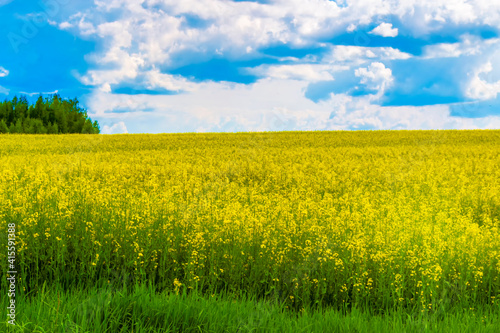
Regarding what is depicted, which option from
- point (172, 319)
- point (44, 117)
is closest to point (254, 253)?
point (172, 319)

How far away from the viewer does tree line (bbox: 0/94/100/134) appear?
7244 cm

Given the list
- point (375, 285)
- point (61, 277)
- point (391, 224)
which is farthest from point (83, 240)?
point (391, 224)

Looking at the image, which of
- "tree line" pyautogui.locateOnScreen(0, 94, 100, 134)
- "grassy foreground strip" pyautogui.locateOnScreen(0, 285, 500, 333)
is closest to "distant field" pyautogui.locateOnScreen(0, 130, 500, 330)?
"grassy foreground strip" pyautogui.locateOnScreen(0, 285, 500, 333)

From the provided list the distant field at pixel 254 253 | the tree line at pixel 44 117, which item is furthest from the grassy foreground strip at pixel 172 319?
the tree line at pixel 44 117

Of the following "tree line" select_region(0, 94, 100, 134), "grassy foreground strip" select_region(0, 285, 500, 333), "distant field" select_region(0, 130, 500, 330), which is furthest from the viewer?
"tree line" select_region(0, 94, 100, 134)

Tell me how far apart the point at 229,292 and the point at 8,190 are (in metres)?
5.65

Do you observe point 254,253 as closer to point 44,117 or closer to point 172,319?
point 172,319

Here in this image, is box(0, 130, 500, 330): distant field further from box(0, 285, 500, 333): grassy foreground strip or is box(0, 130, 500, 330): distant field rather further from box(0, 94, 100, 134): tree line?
box(0, 94, 100, 134): tree line

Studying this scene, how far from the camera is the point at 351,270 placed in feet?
19.7

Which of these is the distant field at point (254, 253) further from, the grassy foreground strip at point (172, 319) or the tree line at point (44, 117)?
the tree line at point (44, 117)

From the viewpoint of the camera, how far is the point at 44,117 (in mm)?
76625

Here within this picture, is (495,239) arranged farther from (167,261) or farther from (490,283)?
(167,261)

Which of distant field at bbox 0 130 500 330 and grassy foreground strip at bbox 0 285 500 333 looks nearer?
grassy foreground strip at bbox 0 285 500 333

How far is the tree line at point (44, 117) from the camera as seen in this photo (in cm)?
7244
